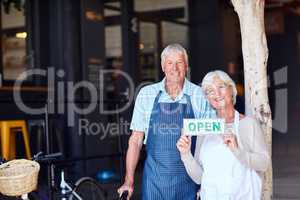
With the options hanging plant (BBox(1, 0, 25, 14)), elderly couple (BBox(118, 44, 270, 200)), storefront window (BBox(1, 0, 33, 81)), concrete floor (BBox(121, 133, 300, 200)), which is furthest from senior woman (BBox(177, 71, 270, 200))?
hanging plant (BBox(1, 0, 25, 14))

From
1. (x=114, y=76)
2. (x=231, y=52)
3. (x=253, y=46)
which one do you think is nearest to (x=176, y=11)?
(x=231, y=52)

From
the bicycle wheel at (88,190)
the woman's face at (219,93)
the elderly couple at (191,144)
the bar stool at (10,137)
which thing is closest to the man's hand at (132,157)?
the elderly couple at (191,144)

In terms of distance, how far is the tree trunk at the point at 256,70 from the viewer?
373cm

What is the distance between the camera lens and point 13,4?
8.76m

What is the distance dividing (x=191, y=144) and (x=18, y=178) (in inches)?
43.6

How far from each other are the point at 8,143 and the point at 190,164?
4584mm

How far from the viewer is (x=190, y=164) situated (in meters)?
3.32

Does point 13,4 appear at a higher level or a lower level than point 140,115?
higher

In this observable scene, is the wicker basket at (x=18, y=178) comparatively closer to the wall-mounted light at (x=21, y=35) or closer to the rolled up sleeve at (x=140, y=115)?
the rolled up sleeve at (x=140, y=115)

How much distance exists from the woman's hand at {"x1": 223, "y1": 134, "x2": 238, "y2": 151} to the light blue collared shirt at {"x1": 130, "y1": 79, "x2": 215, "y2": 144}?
505 millimetres

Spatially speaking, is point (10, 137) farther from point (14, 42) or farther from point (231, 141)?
point (231, 141)

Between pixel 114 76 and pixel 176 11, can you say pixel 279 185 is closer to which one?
pixel 114 76

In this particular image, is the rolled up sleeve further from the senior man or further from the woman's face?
the woman's face

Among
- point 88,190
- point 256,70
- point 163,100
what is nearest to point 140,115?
point 163,100
